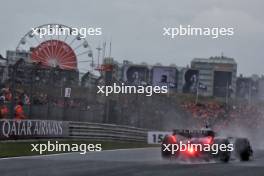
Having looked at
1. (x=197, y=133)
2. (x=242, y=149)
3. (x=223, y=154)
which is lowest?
(x=223, y=154)

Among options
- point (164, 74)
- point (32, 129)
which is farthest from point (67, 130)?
point (164, 74)

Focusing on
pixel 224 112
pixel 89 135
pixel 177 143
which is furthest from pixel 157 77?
pixel 177 143

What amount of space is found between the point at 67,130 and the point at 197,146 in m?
10.3

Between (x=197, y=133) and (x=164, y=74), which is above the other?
(x=164, y=74)

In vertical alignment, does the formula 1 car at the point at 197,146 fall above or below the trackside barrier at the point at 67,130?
below

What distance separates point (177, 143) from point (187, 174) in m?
4.21

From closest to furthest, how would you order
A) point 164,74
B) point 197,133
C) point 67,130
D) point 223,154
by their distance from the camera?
point 197,133
point 223,154
point 67,130
point 164,74

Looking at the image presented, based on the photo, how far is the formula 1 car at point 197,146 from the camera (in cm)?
1811

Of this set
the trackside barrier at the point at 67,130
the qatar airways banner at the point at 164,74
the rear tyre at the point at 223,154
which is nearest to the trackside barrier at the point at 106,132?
the trackside barrier at the point at 67,130

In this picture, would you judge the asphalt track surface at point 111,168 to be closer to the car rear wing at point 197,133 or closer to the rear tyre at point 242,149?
the car rear wing at point 197,133

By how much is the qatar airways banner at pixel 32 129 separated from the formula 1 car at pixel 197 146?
6835 millimetres

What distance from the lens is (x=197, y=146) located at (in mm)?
18094

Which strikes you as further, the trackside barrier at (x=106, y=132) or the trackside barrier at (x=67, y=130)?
the trackside barrier at (x=106, y=132)

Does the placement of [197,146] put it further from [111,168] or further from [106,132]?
[106,132]
